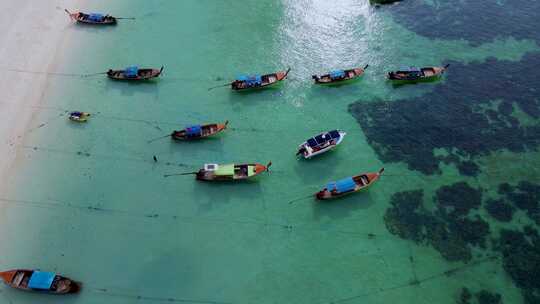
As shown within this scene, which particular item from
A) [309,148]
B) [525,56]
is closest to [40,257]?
[309,148]

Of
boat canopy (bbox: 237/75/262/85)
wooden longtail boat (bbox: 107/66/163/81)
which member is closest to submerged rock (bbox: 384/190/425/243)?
boat canopy (bbox: 237/75/262/85)

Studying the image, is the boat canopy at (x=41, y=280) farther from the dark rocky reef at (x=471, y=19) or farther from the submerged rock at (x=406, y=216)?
the dark rocky reef at (x=471, y=19)

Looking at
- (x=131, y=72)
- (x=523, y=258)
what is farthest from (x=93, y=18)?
(x=523, y=258)

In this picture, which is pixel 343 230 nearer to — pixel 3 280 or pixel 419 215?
pixel 419 215

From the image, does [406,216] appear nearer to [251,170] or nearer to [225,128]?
[251,170]

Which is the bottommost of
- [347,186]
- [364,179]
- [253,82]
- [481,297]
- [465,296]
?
[481,297]
